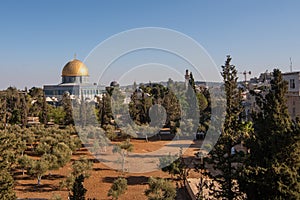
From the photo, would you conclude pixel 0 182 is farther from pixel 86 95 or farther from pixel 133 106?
pixel 86 95

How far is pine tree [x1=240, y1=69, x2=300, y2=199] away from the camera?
6.13m

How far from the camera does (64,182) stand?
1176cm

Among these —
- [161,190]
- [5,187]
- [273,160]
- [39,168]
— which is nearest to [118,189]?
[161,190]

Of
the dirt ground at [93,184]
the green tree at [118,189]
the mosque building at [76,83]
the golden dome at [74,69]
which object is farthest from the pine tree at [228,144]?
the golden dome at [74,69]

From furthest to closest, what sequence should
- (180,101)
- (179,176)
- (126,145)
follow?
(180,101), (126,145), (179,176)

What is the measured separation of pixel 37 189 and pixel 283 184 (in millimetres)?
9665

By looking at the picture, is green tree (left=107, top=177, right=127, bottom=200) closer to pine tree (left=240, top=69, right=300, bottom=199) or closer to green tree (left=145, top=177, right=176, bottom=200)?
green tree (left=145, top=177, right=176, bottom=200)

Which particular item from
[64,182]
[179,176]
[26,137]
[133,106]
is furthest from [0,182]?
[133,106]

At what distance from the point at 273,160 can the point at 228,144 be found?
2.10m

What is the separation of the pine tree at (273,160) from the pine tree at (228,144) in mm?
936

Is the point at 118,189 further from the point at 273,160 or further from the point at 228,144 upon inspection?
the point at 273,160

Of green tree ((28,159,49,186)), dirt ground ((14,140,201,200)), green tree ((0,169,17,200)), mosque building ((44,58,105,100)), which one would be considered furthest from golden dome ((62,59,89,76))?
green tree ((0,169,17,200))

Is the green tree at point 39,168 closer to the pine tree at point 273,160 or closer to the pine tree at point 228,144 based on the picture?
the pine tree at point 228,144

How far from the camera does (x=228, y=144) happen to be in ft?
27.5
